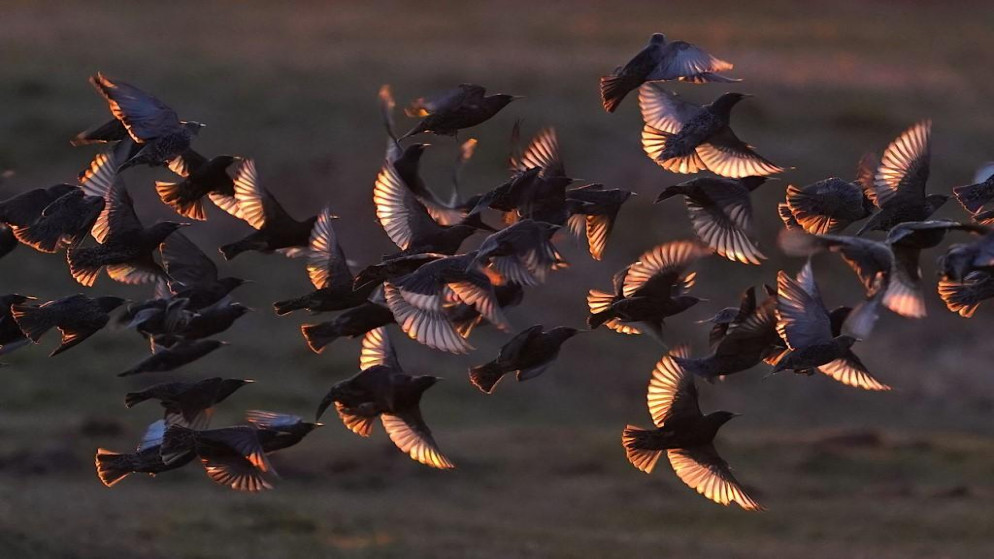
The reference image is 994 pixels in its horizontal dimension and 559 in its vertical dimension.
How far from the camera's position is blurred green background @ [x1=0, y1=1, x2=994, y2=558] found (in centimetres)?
1677

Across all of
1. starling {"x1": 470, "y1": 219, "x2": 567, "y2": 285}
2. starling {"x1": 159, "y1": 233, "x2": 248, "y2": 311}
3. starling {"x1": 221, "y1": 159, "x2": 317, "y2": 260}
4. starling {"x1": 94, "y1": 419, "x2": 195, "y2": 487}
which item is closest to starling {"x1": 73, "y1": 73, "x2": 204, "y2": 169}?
starling {"x1": 221, "y1": 159, "x2": 317, "y2": 260}

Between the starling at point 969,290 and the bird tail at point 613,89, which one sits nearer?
the starling at point 969,290

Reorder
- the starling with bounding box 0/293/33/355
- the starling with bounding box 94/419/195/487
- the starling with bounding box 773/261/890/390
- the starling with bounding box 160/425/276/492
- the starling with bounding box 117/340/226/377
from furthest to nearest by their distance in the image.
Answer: the starling with bounding box 0/293/33/355 < the starling with bounding box 117/340/226/377 < the starling with bounding box 94/419/195/487 < the starling with bounding box 160/425/276/492 < the starling with bounding box 773/261/890/390

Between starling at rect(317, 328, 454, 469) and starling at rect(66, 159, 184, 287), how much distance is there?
1.17 m

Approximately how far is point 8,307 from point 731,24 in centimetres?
4136

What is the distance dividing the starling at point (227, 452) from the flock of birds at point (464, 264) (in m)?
0.01

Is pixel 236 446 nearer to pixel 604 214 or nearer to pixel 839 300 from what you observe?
pixel 604 214

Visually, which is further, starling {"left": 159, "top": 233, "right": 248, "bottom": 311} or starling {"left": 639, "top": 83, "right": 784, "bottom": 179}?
starling {"left": 159, "top": 233, "right": 248, "bottom": 311}

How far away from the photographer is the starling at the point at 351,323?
908 cm

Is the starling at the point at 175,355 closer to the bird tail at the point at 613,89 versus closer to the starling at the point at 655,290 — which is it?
the starling at the point at 655,290

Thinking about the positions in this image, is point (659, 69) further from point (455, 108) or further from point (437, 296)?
point (437, 296)

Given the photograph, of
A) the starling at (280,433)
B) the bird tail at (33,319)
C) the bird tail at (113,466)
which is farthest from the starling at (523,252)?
the bird tail at (33,319)

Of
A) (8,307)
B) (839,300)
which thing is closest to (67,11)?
(839,300)

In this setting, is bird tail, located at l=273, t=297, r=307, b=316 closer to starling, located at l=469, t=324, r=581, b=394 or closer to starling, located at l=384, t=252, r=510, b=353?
starling, located at l=384, t=252, r=510, b=353
